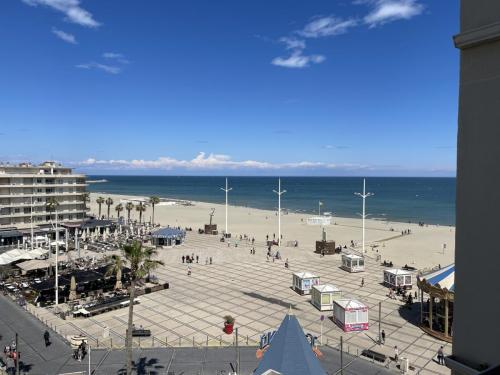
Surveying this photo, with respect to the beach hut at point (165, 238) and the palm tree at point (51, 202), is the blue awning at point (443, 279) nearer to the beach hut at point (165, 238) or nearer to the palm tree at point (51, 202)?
the beach hut at point (165, 238)

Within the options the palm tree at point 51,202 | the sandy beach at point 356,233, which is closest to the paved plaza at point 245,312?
the sandy beach at point 356,233

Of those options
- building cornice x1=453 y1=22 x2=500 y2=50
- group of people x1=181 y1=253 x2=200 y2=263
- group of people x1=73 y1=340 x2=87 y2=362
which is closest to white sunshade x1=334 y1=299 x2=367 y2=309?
group of people x1=73 y1=340 x2=87 y2=362

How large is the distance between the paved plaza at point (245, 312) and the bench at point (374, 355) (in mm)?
871

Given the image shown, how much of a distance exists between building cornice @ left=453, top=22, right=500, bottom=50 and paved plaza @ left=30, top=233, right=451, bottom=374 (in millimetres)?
20725

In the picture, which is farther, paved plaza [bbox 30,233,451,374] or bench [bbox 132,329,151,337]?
bench [bbox 132,329,151,337]

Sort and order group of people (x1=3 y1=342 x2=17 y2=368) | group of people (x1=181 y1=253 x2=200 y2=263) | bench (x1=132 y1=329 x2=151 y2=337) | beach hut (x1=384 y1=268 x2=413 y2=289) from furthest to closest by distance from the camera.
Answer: group of people (x1=181 y1=253 x2=200 y2=263) < beach hut (x1=384 y1=268 x2=413 y2=289) < bench (x1=132 y1=329 x2=151 y2=337) < group of people (x1=3 y1=342 x2=17 y2=368)

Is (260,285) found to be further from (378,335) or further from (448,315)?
(448,315)

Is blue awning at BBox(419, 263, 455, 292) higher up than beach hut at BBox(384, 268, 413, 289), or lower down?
higher up

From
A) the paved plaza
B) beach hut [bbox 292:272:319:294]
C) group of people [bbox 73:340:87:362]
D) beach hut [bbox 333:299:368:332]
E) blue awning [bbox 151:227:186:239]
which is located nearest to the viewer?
group of people [bbox 73:340:87:362]

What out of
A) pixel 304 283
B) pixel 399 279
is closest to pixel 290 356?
pixel 304 283

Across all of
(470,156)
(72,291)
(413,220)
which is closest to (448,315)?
(470,156)

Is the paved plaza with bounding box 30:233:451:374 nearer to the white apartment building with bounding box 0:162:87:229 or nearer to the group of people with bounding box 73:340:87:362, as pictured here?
the group of people with bounding box 73:340:87:362

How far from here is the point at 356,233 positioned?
74.4 meters

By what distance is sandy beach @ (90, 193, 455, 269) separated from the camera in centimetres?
5388
